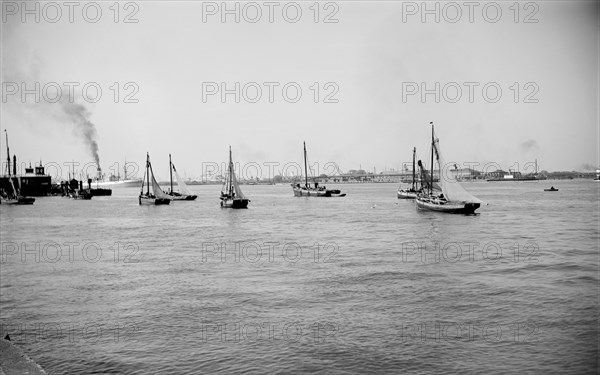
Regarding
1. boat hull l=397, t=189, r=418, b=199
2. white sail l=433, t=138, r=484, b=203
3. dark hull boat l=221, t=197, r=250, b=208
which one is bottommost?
boat hull l=397, t=189, r=418, b=199

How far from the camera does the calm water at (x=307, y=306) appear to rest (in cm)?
1295

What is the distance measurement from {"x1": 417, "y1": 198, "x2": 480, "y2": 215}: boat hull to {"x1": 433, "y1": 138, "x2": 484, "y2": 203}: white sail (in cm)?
79

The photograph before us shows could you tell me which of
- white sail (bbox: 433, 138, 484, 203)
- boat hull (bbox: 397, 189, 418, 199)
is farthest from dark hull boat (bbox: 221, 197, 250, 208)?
boat hull (bbox: 397, 189, 418, 199)

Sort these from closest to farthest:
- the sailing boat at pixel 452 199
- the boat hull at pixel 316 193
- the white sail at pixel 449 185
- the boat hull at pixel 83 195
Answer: the white sail at pixel 449 185, the sailing boat at pixel 452 199, the boat hull at pixel 316 193, the boat hull at pixel 83 195

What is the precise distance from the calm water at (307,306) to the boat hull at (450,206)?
784 inches

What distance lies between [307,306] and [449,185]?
42158mm

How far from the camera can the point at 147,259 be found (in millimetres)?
29031

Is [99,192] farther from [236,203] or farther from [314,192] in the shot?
[236,203]

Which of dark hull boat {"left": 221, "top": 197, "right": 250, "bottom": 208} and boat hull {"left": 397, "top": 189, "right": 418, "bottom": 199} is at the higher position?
dark hull boat {"left": 221, "top": 197, "right": 250, "bottom": 208}

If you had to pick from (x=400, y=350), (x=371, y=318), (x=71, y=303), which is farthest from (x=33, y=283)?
(x=400, y=350)

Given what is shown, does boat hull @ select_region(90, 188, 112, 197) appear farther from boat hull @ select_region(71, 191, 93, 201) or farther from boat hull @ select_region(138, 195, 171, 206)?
boat hull @ select_region(138, 195, 171, 206)

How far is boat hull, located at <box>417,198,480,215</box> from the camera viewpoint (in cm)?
5531

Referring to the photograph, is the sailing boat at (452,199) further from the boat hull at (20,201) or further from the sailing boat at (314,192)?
the boat hull at (20,201)

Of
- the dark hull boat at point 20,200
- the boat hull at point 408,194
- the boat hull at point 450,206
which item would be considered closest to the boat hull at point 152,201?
the dark hull boat at point 20,200
